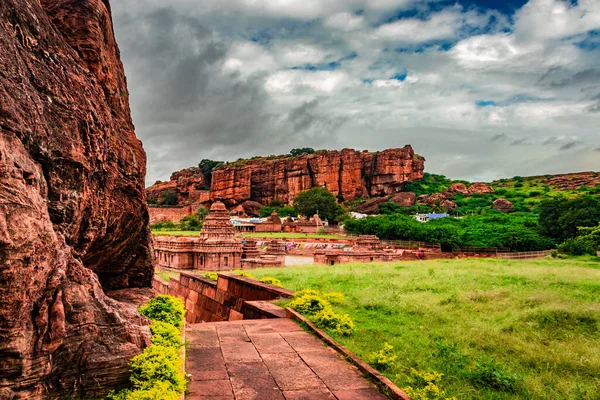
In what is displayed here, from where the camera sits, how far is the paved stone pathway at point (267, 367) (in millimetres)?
4434

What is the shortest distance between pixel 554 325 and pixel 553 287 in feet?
16.1

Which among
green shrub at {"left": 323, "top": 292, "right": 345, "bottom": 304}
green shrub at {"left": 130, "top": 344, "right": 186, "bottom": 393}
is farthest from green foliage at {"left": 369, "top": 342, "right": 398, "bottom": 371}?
green shrub at {"left": 323, "top": 292, "right": 345, "bottom": 304}

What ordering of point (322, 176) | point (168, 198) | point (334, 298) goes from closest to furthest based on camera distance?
point (334, 298) < point (322, 176) < point (168, 198)

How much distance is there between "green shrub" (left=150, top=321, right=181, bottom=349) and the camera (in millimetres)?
4594

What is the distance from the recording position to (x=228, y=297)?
10414mm

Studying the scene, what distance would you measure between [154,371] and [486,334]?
16.9 feet

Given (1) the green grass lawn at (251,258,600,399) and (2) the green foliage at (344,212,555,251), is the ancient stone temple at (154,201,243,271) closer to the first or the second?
(1) the green grass lawn at (251,258,600,399)

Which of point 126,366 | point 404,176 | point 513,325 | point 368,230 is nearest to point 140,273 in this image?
point 126,366

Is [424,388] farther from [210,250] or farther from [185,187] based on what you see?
[185,187]

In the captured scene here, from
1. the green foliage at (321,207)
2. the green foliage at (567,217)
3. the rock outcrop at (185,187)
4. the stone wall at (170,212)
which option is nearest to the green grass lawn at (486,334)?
the green foliage at (567,217)

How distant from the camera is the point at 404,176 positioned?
277 feet

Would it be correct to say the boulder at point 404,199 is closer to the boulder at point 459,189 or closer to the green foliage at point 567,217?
the boulder at point 459,189

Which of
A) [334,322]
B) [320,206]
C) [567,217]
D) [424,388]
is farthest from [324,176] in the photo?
[424,388]

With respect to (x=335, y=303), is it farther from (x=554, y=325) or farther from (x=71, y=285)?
(x=71, y=285)
